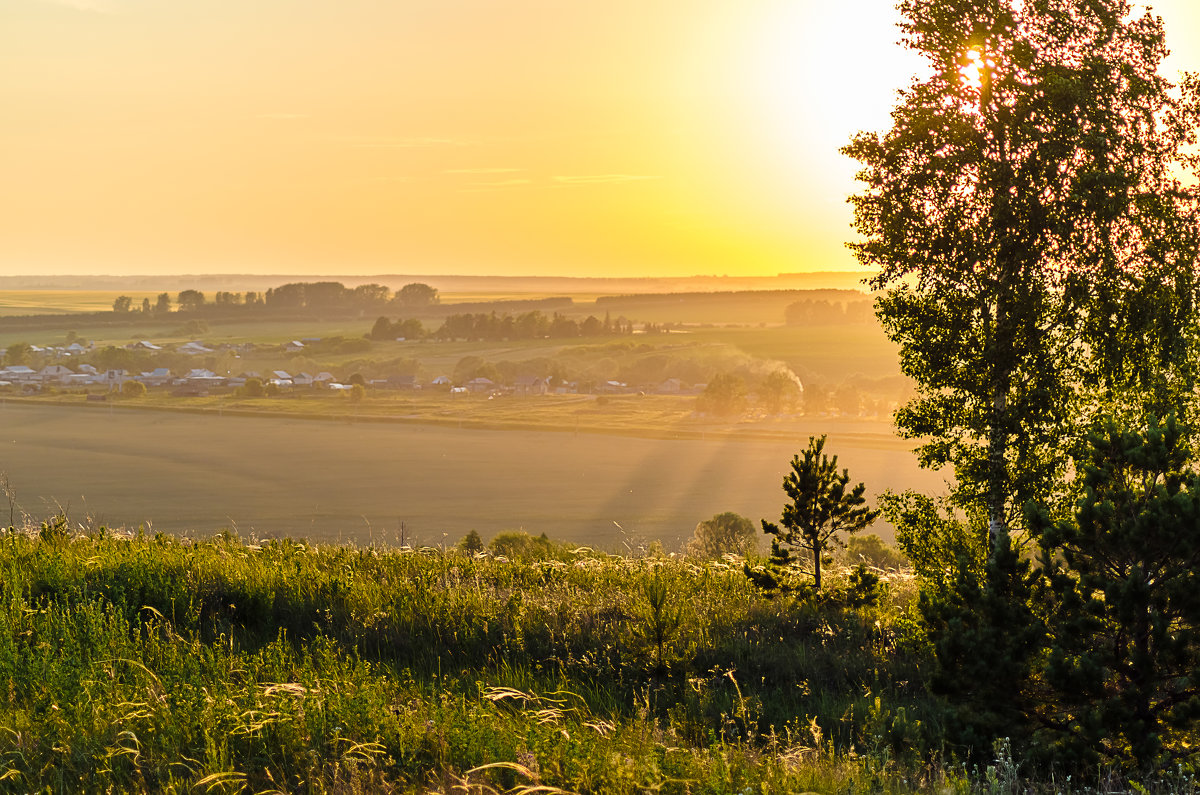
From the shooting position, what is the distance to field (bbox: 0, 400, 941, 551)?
74688 millimetres

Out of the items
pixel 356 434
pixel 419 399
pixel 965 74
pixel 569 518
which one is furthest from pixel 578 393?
pixel 965 74

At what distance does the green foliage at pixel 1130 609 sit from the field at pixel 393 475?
50463 mm

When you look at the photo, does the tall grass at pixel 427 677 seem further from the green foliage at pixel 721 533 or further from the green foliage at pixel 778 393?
the green foliage at pixel 778 393

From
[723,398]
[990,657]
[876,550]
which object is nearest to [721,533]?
[876,550]

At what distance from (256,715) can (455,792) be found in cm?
158

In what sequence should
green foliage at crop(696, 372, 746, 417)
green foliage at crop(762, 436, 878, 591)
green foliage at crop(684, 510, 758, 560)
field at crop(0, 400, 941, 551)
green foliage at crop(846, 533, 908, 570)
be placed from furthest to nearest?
green foliage at crop(696, 372, 746, 417) → field at crop(0, 400, 941, 551) → green foliage at crop(684, 510, 758, 560) → green foliage at crop(846, 533, 908, 570) → green foliage at crop(762, 436, 878, 591)

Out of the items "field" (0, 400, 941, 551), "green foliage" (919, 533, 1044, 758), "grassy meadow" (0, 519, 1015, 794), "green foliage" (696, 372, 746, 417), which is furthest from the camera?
"green foliage" (696, 372, 746, 417)

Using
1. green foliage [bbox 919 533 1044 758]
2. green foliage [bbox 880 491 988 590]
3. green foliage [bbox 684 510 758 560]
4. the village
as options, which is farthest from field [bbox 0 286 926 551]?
green foliage [bbox 919 533 1044 758]

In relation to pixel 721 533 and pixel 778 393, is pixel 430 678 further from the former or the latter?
pixel 778 393

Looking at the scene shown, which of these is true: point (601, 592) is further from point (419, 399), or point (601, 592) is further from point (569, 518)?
point (419, 399)

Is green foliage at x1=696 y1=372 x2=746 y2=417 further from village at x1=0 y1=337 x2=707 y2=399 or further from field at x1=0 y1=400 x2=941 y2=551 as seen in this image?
village at x1=0 y1=337 x2=707 y2=399

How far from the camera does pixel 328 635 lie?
28.8 ft

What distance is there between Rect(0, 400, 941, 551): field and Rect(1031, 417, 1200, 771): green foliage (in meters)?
50.5

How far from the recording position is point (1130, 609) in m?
6.03
